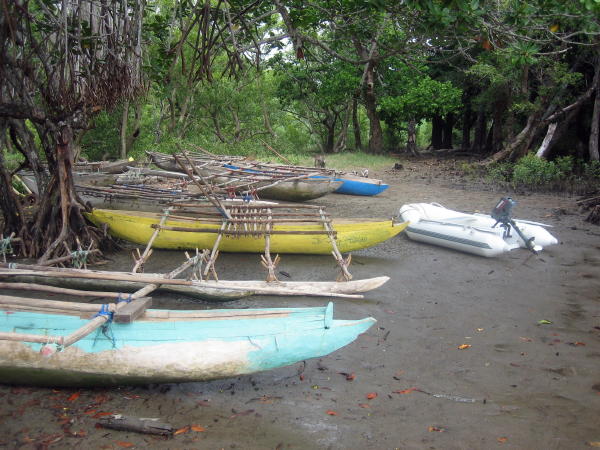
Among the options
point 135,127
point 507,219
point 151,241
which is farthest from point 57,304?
point 135,127

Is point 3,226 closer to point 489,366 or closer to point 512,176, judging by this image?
point 489,366

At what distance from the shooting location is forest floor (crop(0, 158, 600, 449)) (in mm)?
3734

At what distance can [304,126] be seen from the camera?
105 feet

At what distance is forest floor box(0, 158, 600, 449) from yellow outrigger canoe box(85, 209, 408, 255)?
494 mm

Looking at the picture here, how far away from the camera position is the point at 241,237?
7.65 m

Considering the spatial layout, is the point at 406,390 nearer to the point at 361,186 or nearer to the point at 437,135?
the point at 361,186

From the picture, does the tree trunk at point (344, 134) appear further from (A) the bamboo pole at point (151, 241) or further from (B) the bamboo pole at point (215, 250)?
(B) the bamboo pole at point (215, 250)

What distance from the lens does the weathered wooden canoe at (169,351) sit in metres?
3.99

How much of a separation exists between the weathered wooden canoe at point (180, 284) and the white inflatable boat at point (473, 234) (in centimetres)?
282

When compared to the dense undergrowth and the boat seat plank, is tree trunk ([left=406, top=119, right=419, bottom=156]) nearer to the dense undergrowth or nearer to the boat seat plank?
the dense undergrowth

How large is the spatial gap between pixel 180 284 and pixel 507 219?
5.52 meters

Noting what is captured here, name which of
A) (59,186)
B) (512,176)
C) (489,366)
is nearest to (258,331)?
(489,366)

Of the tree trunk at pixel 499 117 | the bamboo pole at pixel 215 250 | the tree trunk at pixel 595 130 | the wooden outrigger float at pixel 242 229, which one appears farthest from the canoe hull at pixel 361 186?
the tree trunk at pixel 499 117

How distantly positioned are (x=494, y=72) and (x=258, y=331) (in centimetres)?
1472
